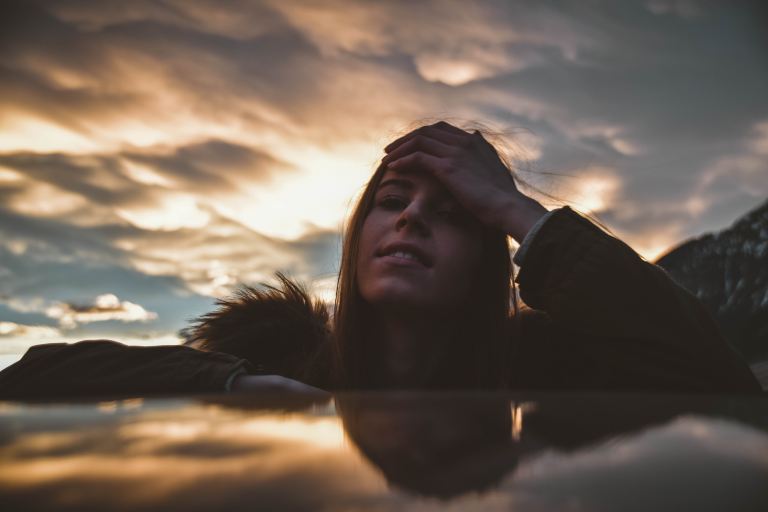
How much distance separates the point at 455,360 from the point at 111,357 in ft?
2.76

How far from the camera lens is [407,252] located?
1234 millimetres

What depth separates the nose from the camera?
1.26 m

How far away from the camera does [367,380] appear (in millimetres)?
1369

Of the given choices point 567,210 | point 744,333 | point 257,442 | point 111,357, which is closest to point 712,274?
point 744,333

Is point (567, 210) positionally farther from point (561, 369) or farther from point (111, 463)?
point (111, 463)

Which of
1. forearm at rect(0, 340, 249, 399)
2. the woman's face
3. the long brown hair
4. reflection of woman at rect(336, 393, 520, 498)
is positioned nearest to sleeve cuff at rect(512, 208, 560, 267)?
the woman's face

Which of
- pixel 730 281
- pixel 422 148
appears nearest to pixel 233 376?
pixel 422 148

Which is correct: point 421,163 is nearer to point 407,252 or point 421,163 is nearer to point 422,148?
point 422,148

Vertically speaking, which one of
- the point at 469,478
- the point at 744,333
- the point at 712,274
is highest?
the point at 712,274

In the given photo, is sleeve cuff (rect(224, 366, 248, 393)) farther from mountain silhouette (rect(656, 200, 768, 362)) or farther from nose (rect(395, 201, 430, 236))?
Result: mountain silhouette (rect(656, 200, 768, 362))

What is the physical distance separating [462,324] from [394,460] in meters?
1.30

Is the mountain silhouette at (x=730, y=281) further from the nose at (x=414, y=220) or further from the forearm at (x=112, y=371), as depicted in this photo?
the forearm at (x=112, y=371)

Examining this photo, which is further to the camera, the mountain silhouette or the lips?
the mountain silhouette

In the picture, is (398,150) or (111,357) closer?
(111,357)
